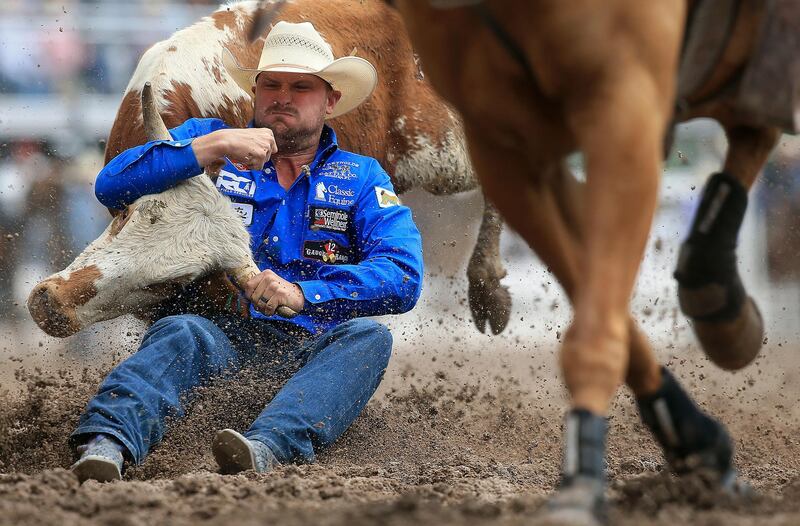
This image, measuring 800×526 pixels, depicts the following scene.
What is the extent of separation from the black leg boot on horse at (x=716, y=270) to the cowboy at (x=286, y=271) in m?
1.32

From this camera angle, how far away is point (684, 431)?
2391mm

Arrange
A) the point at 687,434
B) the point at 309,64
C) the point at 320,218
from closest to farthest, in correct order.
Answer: the point at 687,434 → the point at 320,218 → the point at 309,64

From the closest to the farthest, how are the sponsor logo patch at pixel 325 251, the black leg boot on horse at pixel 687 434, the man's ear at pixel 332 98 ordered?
the black leg boot on horse at pixel 687 434 → the sponsor logo patch at pixel 325 251 → the man's ear at pixel 332 98

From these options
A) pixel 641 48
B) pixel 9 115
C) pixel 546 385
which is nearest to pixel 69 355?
pixel 9 115

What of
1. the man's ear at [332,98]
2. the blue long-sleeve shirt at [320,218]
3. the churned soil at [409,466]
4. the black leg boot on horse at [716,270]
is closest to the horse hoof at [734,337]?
the black leg boot on horse at [716,270]

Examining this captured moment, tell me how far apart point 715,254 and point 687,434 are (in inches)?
22.0

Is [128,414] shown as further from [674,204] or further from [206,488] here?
[674,204]

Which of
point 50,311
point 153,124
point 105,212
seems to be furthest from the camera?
point 105,212

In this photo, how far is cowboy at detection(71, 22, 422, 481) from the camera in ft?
11.6

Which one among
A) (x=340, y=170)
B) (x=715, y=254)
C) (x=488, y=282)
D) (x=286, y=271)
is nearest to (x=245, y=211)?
(x=286, y=271)

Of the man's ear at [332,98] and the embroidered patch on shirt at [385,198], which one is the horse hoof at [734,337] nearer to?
the embroidered patch on shirt at [385,198]

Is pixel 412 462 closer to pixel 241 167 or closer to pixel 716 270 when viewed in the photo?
pixel 241 167

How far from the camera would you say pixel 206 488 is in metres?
2.70

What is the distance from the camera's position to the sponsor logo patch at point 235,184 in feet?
13.5
